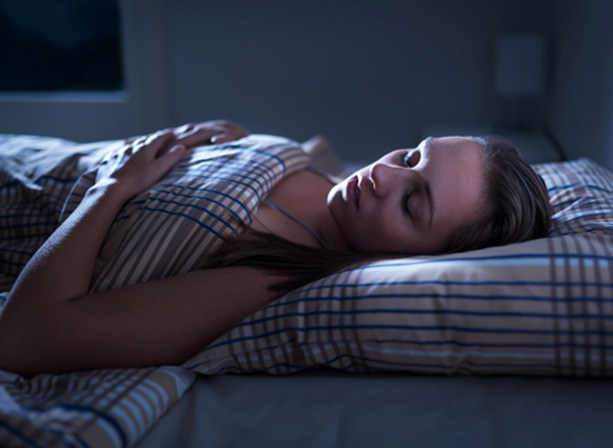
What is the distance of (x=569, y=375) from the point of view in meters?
0.93

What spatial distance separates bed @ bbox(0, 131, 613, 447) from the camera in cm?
83

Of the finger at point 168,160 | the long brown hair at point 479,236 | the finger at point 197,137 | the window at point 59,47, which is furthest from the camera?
the window at point 59,47

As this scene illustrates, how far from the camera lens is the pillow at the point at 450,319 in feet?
2.86

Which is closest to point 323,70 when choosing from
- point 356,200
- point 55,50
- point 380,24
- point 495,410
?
point 380,24

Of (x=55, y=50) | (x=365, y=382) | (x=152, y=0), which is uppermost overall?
(x=152, y=0)

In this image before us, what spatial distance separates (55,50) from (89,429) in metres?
3.05

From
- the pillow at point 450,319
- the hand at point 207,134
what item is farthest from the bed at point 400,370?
the hand at point 207,134

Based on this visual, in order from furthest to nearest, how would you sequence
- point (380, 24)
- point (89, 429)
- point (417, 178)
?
point (380, 24) < point (417, 178) < point (89, 429)

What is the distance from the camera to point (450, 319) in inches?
34.8

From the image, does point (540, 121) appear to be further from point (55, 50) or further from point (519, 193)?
point (55, 50)

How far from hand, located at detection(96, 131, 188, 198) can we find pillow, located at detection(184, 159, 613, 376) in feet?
1.27

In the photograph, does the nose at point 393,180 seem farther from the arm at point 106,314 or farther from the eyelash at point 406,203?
the arm at point 106,314

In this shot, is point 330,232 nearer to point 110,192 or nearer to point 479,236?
point 479,236

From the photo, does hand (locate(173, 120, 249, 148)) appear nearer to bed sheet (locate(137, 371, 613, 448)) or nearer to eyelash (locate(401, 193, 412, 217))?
eyelash (locate(401, 193, 412, 217))
